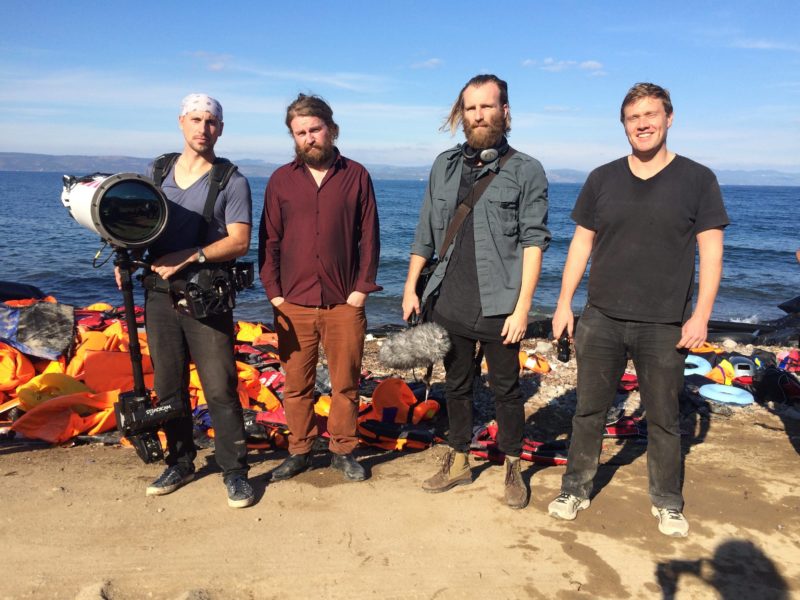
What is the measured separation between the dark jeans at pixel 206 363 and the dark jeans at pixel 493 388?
1.36 metres

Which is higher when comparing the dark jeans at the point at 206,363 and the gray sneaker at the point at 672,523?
the dark jeans at the point at 206,363

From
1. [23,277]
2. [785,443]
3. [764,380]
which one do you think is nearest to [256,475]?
[785,443]

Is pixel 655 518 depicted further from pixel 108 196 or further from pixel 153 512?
pixel 108 196

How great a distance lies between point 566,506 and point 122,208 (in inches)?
121

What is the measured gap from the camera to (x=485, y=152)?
3.63 metres

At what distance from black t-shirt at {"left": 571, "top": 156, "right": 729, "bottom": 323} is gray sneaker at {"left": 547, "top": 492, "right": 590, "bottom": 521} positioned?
Answer: 116 centimetres

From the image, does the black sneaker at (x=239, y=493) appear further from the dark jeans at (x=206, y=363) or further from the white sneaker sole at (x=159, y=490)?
the white sneaker sole at (x=159, y=490)

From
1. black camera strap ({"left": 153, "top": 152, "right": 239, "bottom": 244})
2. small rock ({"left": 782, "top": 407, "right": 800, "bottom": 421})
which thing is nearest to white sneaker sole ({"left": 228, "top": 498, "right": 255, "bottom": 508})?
black camera strap ({"left": 153, "top": 152, "right": 239, "bottom": 244})

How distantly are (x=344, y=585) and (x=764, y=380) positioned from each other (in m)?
5.27

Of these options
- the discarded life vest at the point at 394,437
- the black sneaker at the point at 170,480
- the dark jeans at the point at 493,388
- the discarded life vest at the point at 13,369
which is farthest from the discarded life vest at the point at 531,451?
the discarded life vest at the point at 13,369

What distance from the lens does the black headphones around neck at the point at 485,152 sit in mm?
3637

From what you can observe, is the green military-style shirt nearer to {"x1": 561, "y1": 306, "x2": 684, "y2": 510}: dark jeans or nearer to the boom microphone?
the boom microphone

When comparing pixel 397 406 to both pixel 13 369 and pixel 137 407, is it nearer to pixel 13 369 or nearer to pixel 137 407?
pixel 137 407

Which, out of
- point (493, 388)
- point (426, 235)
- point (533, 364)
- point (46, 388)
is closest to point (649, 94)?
point (426, 235)
